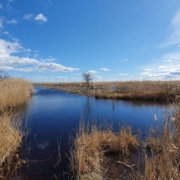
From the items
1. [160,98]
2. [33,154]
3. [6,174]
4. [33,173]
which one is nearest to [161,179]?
[33,173]

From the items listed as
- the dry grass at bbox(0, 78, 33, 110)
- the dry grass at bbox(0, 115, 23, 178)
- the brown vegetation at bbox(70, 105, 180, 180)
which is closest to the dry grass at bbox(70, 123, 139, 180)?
the brown vegetation at bbox(70, 105, 180, 180)

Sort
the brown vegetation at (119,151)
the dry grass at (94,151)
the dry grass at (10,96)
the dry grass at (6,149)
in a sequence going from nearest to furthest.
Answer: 1. the brown vegetation at (119,151)
2. the dry grass at (94,151)
3. the dry grass at (6,149)
4. the dry grass at (10,96)

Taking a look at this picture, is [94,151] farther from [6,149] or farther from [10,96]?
[10,96]

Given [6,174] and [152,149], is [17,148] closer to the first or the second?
[6,174]

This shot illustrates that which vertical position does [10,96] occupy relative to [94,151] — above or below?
above

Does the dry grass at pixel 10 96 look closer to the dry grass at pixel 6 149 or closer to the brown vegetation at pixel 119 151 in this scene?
the dry grass at pixel 6 149

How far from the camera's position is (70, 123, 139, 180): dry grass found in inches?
150

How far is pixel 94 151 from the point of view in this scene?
4.61 meters

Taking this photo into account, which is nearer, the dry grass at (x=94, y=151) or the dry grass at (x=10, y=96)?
the dry grass at (x=94, y=151)

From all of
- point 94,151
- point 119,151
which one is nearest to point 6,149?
point 94,151

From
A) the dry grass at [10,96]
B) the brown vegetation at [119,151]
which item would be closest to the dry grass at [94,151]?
the brown vegetation at [119,151]

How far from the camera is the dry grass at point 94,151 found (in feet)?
12.5

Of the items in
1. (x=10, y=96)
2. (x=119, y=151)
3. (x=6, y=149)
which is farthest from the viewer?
(x=10, y=96)

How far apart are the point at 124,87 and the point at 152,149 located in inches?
630
